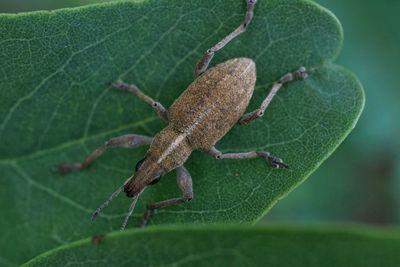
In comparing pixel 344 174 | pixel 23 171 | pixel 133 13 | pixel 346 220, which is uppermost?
pixel 133 13

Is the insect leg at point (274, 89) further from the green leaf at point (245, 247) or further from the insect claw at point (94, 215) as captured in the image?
the green leaf at point (245, 247)

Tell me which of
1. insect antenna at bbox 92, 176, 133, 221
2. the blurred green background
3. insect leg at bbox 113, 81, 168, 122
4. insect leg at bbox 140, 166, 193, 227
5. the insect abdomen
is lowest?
the blurred green background

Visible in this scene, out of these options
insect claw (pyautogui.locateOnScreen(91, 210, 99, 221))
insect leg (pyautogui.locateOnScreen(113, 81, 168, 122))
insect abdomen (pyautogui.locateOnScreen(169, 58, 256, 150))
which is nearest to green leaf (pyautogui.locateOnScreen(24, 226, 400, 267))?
insect claw (pyautogui.locateOnScreen(91, 210, 99, 221))

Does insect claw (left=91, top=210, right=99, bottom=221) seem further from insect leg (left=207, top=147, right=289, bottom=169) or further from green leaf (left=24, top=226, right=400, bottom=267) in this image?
insect leg (left=207, top=147, right=289, bottom=169)

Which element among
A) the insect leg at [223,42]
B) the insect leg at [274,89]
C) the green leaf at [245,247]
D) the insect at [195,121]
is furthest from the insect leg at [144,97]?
the green leaf at [245,247]

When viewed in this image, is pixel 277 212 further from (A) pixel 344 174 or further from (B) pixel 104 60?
(B) pixel 104 60

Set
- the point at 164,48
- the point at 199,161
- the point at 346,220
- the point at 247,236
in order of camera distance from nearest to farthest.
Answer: the point at 247,236
the point at 164,48
the point at 199,161
the point at 346,220

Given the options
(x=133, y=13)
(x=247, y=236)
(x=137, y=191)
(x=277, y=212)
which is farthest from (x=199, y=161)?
(x=277, y=212)
